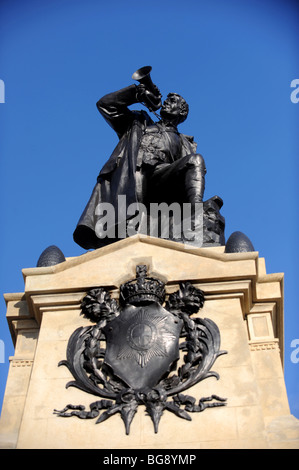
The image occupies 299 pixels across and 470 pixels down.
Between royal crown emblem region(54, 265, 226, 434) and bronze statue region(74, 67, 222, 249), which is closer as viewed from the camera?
royal crown emblem region(54, 265, 226, 434)

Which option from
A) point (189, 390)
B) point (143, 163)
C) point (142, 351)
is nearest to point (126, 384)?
point (142, 351)

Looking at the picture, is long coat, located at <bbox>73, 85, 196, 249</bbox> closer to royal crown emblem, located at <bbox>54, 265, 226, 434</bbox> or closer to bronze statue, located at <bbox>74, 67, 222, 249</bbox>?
bronze statue, located at <bbox>74, 67, 222, 249</bbox>

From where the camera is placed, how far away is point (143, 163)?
40.1 ft

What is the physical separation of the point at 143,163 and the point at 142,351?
14.3 feet

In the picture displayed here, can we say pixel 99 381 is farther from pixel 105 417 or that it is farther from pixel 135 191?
pixel 135 191

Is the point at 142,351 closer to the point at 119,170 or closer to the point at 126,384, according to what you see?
the point at 126,384

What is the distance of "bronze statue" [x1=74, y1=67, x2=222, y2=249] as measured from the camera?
1164 centimetres

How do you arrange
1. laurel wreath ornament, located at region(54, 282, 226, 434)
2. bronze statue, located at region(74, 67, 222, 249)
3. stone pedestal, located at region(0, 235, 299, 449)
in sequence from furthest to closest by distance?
bronze statue, located at region(74, 67, 222, 249) → laurel wreath ornament, located at region(54, 282, 226, 434) → stone pedestal, located at region(0, 235, 299, 449)

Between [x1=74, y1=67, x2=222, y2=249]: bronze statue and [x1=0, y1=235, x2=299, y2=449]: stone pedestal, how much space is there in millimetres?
1390

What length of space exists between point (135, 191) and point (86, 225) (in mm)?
823

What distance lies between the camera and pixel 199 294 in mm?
9016

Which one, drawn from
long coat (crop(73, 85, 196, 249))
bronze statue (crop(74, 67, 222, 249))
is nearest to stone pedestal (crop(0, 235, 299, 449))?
long coat (crop(73, 85, 196, 249))
